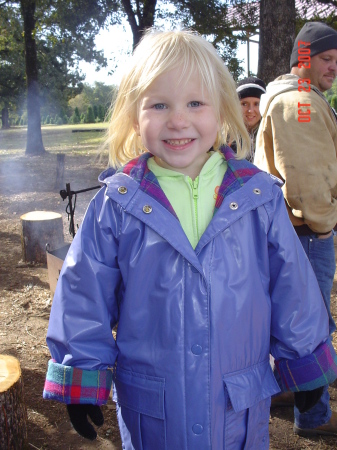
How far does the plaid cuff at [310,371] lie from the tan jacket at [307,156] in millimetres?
841

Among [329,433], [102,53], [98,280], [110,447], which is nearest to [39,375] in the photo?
[110,447]

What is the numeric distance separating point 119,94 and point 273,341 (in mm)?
980

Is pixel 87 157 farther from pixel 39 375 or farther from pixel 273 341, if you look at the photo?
pixel 273 341

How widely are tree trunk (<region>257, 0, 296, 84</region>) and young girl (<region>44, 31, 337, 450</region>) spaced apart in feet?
17.0

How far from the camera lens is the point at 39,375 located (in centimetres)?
327

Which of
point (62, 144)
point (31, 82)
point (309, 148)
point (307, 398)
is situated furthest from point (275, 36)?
point (62, 144)

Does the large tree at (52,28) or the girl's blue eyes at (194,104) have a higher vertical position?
the large tree at (52,28)

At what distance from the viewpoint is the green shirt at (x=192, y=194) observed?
58.9 inches

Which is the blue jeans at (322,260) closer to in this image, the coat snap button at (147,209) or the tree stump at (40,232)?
the coat snap button at (147,209)

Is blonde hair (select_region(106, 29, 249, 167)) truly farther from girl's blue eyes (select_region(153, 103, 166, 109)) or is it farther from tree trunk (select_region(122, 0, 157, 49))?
tree trunk (select_region(122, 0, 157, 49))

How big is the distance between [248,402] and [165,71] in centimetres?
103

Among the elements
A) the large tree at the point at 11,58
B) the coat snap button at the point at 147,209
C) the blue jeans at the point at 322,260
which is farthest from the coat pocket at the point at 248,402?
the large tree at the point at 11,58

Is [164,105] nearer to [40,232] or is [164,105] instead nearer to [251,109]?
[251,109]

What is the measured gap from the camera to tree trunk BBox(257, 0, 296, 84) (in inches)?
240
